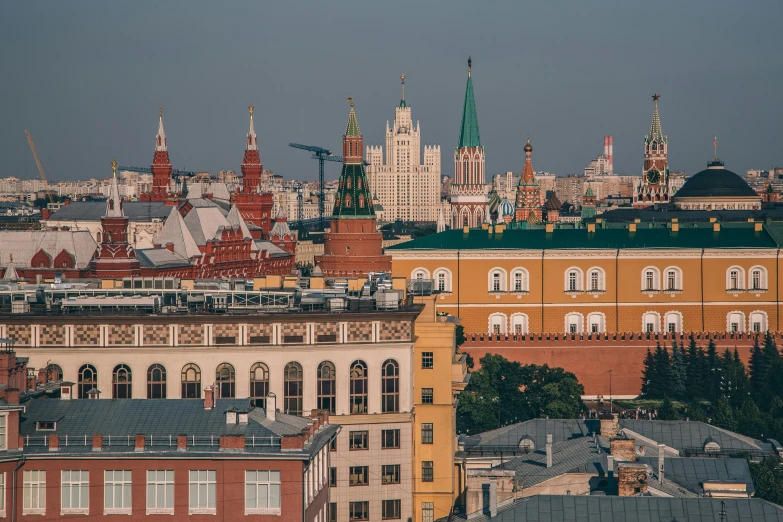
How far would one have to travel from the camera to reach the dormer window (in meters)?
39.2

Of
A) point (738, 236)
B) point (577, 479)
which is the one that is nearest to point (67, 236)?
point (738, 236)

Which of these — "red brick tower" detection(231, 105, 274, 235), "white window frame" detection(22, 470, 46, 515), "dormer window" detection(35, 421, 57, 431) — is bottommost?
"white window frame" detection(22, 470, 46, 515)

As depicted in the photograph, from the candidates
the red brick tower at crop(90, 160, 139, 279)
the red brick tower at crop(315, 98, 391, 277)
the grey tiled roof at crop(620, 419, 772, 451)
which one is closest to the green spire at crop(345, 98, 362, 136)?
the red brick tower at crop(315, 98, 391, 277)

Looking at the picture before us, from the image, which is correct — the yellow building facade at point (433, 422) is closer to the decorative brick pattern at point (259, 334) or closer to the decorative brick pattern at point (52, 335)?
the decorative brick pattern at point (259, 334)

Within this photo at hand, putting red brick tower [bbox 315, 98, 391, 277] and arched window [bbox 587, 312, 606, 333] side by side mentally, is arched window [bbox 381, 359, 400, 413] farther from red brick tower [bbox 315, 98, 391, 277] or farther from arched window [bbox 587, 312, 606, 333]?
red brick tower [bbox 315, 98, 391, 277]

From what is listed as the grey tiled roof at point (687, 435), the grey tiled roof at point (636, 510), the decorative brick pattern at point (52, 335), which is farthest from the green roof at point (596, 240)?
the grey tiled roof at point (636, 510)

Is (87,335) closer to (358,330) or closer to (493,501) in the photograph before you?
(358,330)

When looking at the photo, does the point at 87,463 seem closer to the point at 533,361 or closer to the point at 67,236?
the point at 67,236

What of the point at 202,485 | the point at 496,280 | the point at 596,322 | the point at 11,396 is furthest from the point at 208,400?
the point at 596,322

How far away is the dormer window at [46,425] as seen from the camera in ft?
128

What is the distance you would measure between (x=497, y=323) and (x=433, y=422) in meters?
61.8

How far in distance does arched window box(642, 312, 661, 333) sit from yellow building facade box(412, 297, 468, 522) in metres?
62.5

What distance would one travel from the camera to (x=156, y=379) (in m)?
48.0

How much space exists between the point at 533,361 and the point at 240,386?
61.9 meters
